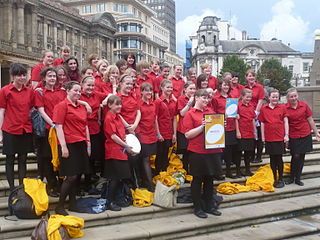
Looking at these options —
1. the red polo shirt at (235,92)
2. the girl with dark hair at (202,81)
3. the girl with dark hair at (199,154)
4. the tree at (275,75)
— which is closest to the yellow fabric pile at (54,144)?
the girl with dark hair at (199,154)

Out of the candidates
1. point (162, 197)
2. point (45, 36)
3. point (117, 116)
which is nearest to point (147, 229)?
point (162, 197)

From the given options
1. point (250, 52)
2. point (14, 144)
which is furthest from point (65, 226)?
point (250, 52)

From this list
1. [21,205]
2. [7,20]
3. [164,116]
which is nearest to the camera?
[21,205]

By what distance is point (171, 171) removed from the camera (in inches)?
287

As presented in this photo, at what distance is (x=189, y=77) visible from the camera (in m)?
8.98

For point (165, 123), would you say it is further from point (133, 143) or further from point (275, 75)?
point (275, 75)

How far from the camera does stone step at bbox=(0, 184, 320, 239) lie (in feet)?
17.1

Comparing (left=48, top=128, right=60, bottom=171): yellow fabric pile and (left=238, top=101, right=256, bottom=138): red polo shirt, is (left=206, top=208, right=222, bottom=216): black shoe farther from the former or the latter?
(left=48, top=128, right=60, bottom=171): yellow fabric pile

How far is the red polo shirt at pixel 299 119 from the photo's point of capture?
7909mm

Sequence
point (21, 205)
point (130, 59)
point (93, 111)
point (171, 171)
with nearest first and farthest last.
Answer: point (21, 205)
point (93, 111)
point (171, 171)
point (130, 59)

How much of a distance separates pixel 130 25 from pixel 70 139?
293 ft

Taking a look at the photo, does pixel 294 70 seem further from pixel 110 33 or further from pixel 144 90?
pixel 144 90

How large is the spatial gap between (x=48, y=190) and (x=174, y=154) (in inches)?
106

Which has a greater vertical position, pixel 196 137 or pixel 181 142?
pixel 196 137
